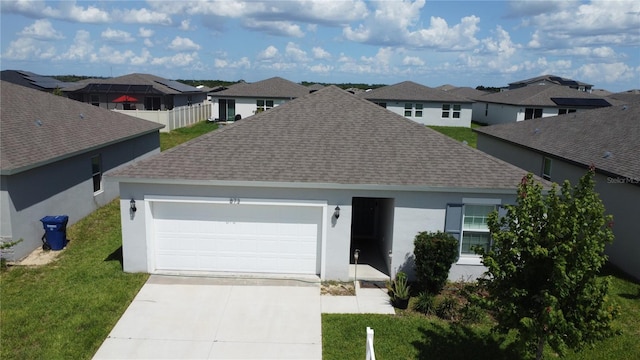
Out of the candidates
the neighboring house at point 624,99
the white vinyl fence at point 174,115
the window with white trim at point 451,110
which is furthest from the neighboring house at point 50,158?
the neighboring house at point 624,99

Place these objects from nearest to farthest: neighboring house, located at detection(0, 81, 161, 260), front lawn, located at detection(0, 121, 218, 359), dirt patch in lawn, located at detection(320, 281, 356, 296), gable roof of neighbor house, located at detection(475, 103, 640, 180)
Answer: front lawn, located at detection(0, 121, 218, 359) → dirt patch in lawn, located at detection(320, 281, 356, 296) → neighboring house, located at detection(0, 81, 161, 260) → gable roof of neighbor house, located at detection(475, 103, 640, 180)

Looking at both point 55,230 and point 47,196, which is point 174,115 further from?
point 55,230

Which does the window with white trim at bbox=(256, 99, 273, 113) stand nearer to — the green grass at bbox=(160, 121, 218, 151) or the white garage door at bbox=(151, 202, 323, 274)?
the green grass at bbox=(160, 121, 218, 151)

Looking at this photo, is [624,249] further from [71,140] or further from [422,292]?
[71,140]

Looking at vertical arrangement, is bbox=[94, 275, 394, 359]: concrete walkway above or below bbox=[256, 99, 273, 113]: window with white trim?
below

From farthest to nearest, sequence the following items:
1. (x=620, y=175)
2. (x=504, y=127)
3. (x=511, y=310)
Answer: (x=504, y=127) < (x=620, y=175) < (x=511, y=310)

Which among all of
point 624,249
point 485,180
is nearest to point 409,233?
point 485,180

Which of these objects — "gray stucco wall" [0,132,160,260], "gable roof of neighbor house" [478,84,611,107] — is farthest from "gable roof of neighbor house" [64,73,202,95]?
"gable roof of neighbor house" [478,84,611,107]
